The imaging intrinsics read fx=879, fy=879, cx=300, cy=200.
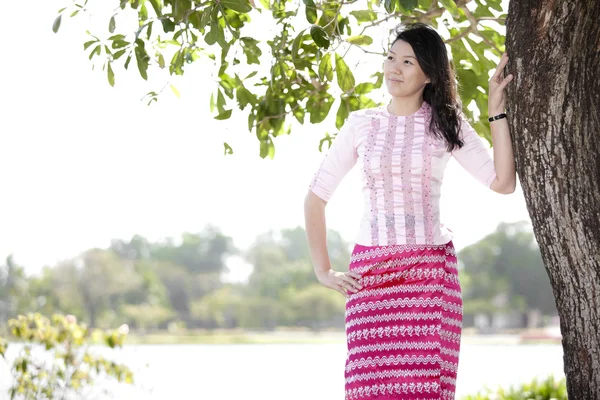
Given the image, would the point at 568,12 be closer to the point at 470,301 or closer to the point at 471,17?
the point at 471,17

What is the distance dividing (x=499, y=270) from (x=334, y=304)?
982 centimetres

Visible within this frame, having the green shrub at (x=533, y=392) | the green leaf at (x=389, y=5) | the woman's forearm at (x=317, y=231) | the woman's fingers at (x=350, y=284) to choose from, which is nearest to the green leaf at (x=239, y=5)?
the green leaf at (x=389, y=5)

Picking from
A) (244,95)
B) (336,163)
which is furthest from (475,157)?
(244,95)

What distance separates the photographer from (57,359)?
4754 millimetres

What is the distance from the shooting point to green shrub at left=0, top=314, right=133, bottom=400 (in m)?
4.43

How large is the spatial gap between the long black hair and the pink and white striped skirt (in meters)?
0.27

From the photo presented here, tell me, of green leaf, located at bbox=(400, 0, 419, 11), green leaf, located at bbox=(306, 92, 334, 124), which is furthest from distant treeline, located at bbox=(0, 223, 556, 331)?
green leaf, located at bbox=(400, 0, 419, 11)

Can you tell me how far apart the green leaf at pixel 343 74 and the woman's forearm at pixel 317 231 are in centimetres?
46

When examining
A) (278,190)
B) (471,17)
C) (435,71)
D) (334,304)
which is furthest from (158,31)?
(278,190)

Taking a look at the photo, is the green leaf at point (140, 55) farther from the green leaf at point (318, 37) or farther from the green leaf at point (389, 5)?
the green leaf at point (389, 5)

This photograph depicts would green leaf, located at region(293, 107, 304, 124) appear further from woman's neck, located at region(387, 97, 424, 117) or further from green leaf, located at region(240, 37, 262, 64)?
woman's neck, located at region(387, 97, 424, 117)

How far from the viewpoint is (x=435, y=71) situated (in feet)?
6.89

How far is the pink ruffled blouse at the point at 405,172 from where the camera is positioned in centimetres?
204

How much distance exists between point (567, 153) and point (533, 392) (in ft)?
13.0
